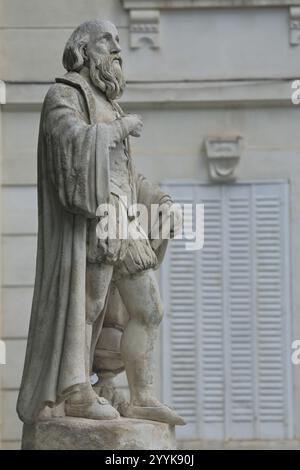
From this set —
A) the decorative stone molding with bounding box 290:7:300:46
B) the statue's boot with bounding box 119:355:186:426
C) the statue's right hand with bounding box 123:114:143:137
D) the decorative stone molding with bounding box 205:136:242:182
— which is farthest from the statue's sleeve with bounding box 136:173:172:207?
the decorative stone molding with bounding box 290:7:300:46

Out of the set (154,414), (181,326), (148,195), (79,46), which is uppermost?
(79,46)

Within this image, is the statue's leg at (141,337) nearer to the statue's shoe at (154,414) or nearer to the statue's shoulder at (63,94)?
the statue's shoe at (154,414)

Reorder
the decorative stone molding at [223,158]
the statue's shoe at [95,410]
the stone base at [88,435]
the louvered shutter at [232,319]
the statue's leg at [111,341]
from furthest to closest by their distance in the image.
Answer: the decorative stone molding at [223,158]
the louvered shutter at [232,319]
the statue's leg at [111,341]
the statue's shoe at [95,410]
the stone base at [88,435]

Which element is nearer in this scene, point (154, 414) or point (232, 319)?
point (154, 414)

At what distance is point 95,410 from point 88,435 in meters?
0.17

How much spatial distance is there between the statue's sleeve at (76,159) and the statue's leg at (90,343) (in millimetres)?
332

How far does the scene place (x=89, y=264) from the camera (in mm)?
10547

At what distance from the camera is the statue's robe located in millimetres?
10367

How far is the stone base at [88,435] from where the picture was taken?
10328 mm

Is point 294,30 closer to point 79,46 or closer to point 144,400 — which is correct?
point 79,46

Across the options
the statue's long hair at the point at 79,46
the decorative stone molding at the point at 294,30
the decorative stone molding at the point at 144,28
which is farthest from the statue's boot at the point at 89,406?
the decorative stone molding at the point at 294,30

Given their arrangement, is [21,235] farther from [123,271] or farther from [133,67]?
[123,271]

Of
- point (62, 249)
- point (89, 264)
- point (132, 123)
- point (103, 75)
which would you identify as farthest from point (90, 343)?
point (103, 75)

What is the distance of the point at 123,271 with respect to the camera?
10.6 m
